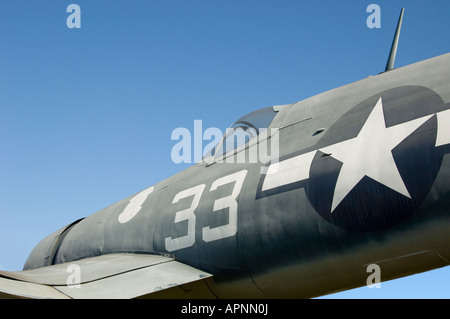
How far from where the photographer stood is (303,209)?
5.07m

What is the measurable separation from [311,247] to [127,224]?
10.8 ft

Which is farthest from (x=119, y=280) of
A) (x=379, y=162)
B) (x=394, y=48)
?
(x=394, y=48)

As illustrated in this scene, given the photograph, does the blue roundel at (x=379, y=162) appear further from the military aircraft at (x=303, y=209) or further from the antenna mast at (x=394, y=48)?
the antenna mast at (x=394, y=48)

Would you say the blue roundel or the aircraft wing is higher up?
the blue roundel

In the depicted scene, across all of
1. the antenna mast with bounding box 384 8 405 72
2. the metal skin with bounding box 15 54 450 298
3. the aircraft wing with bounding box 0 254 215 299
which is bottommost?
the aircraft wing with bounding box 0 254 215 299

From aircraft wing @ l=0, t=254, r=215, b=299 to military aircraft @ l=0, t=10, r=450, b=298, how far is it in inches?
0.7

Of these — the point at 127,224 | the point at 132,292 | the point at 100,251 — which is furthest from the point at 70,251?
the point at 132,292

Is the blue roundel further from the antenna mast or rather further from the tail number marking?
the antenna mast

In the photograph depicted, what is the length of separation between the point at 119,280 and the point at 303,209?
2.33 m

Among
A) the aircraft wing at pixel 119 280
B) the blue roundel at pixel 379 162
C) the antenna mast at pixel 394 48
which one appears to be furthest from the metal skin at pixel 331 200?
the antenna mast at pixel 394 48

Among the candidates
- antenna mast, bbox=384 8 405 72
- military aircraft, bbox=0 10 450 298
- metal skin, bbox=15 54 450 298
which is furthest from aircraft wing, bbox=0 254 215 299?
antenna mast, bbox=384 8 405 72

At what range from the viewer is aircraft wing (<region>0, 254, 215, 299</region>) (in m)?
5.49

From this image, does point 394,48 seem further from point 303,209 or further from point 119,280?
point 119,280
